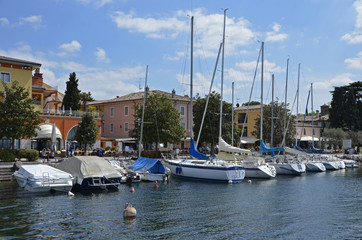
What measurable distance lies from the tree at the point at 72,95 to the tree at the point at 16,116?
101 ft

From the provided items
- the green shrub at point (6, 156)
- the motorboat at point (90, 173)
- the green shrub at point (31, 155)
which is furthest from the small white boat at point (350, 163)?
the green shrub at point (6, 156)

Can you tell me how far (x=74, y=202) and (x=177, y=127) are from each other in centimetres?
2942

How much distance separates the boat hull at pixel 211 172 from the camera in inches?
1414

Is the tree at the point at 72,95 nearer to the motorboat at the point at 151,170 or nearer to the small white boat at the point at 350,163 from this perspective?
the motorboat at the point at 151,170

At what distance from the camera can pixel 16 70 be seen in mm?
51938

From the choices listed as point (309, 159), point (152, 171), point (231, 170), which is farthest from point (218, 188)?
point (309, 159)

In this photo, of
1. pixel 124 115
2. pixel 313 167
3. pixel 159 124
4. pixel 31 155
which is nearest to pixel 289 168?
pixel 313 167

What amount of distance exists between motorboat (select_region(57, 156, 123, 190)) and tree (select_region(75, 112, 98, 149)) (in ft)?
64.1

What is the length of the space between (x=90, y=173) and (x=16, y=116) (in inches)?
526

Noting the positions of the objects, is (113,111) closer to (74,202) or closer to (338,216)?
(74,202)

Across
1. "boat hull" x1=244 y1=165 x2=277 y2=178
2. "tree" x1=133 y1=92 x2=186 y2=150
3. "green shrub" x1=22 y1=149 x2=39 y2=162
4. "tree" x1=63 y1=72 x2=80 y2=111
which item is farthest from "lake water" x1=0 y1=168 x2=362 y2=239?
"tree" x1=63 y1=72 x2=80 y2=111

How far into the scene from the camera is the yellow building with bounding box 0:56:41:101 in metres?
51.0

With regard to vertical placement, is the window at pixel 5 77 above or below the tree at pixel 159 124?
above

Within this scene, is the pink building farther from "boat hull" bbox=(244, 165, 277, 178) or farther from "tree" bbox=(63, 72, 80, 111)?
"boat hull" bbox=(244, 165, 277, 178)
